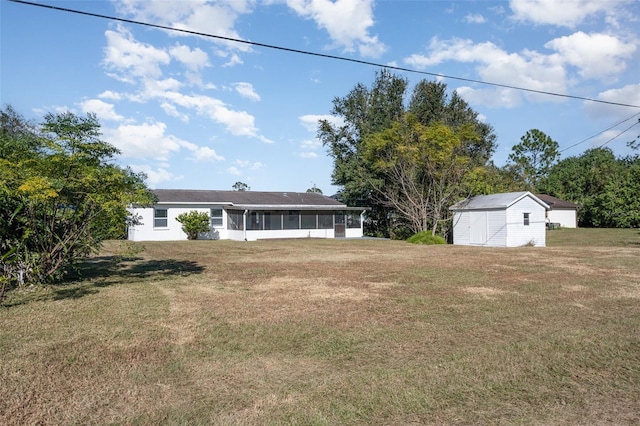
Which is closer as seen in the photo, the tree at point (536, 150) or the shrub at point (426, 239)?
the shrub at point (426, 239)

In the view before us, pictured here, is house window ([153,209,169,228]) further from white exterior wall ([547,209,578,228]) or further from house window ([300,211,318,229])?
white exterior wall ([547,209,578,228])

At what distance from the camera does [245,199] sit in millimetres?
32000

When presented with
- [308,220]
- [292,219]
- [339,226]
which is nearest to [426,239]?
[339,226]

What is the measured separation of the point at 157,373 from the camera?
14.4 feet

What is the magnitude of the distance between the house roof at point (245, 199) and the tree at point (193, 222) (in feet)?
3.09

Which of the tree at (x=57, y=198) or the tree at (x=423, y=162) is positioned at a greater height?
the tree at (x=423, y=162)

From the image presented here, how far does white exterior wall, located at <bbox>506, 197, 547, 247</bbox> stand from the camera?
922 inches

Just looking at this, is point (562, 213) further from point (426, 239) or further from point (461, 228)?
point (426, 239)

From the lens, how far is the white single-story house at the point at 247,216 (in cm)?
2908

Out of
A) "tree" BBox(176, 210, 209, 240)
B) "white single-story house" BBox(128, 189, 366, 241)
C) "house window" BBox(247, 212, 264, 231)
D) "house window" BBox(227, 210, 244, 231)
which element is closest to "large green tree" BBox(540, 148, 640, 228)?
"white single-story house" BBox(128, 189, 366, 241)

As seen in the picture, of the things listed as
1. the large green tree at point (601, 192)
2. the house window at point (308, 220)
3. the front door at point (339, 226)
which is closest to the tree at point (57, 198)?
the house window at point (308, 220)

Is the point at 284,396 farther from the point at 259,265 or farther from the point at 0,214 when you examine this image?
the point at 259,265

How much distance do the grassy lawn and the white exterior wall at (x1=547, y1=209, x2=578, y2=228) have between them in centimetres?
4363

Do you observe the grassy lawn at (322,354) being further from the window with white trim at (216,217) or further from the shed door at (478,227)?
the window with white trim at (216,217)
